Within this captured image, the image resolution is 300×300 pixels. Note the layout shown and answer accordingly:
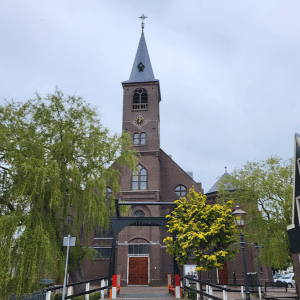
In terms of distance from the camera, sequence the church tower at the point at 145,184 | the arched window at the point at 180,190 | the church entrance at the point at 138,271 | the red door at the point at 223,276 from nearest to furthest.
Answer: the church entrance at the point at 138,271
the church tower at the point at 145,184
the red door at the point at 223,276
the arched window at the point at 180,190

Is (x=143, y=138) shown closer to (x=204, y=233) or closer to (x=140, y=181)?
(x=140, y=181)

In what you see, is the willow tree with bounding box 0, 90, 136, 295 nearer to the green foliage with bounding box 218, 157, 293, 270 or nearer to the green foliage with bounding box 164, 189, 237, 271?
the green foliage with bounding box 164, 189, 237, 271

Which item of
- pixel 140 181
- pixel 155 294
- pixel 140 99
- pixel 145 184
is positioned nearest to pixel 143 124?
pixel 140 99

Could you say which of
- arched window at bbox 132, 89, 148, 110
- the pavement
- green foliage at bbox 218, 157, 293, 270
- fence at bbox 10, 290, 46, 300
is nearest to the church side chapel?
arched window at bbox 132, 89, 148, 110

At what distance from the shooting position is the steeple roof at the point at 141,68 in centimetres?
3753

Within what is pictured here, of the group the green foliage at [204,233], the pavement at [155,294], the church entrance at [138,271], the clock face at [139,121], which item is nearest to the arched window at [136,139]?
the clock face at [139,121]

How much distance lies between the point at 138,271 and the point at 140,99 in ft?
65.0

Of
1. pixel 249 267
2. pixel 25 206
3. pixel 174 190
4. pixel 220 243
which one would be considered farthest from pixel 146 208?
pixel 25 206

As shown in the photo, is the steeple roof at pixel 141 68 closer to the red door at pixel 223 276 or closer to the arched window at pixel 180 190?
the arched window at pixel 180 190

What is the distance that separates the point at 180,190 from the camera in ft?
111

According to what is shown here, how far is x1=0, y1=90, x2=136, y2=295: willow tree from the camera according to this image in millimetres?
10789

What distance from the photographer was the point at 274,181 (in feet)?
66.2

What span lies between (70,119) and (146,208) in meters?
17.9

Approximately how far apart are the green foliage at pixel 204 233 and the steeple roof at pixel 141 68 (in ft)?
82.3
